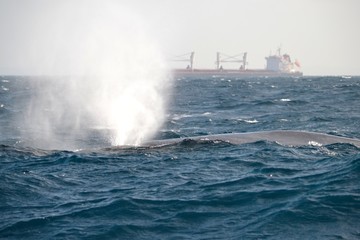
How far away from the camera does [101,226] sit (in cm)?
890

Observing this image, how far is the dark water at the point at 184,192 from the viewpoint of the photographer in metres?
8.66

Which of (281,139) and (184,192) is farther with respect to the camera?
(281,139)

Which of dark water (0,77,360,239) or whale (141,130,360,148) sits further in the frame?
whale (141,130,360,148)

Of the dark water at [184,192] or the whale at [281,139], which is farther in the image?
the whale at [281,139]

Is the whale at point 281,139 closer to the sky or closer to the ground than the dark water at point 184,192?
closer to the sky

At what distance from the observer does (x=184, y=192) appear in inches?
427

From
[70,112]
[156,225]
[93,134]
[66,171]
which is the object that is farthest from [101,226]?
[70,112]

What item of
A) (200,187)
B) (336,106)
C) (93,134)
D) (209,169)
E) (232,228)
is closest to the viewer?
(232,228)

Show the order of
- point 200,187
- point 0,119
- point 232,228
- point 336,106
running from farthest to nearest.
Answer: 1. point 336,106
2. point 0,119
3. point 200,187
4. point 232,228

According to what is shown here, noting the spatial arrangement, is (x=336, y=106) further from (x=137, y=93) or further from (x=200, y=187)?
(x=200, y=187)

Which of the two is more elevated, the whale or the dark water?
the whale

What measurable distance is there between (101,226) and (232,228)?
2004mm

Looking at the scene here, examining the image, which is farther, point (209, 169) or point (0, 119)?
point (0, 119)

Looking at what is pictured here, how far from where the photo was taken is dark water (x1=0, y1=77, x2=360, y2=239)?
28.4 feet
